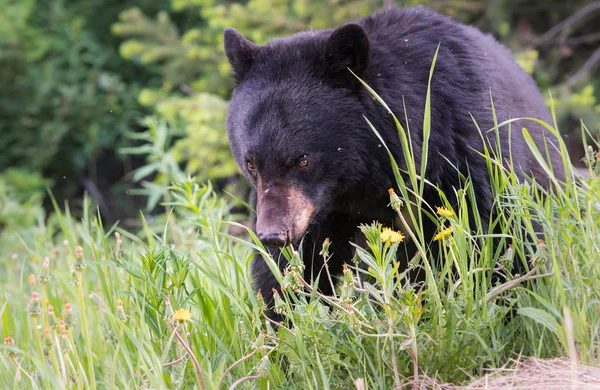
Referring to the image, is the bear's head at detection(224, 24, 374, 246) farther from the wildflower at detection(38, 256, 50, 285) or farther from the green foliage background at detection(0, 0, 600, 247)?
the green foliage background at detection(0, 0, 600, 247)

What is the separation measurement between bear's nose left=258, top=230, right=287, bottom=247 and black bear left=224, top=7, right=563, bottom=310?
3.9 inches

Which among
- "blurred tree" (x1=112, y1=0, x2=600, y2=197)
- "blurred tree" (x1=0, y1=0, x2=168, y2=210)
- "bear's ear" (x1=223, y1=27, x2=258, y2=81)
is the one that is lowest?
"blurred tree" (x1=0, y1=0, x2=168, y2=210)

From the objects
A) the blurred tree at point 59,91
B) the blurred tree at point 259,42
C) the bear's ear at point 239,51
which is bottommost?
the blurred tree at point 59,91

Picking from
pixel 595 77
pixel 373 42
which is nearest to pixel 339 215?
pixel 373 42

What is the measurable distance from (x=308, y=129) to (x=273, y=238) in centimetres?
55

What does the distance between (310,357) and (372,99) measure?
1.31 m

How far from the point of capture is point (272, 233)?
2.95m

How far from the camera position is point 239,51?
11.4 feet

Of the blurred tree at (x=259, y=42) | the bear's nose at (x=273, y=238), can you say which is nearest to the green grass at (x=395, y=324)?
the bear's nose at (x=273, y=238)

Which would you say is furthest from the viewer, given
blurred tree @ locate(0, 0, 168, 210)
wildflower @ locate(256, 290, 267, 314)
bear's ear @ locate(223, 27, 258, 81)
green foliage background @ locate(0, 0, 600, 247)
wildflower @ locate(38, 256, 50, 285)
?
blurred tree @ locate(0, 0, 168, 210)

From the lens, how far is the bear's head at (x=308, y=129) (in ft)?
10.4

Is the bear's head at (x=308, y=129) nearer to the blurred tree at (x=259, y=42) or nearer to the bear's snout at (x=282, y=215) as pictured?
the bear's snout at (x=282, y=215)

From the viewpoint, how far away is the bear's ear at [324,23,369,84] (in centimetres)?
315

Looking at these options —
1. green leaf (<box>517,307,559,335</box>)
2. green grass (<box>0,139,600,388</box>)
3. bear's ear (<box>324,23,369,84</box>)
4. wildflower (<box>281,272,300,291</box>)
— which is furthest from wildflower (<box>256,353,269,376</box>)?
bear's ear (<box>324,23,369,84</box>)
